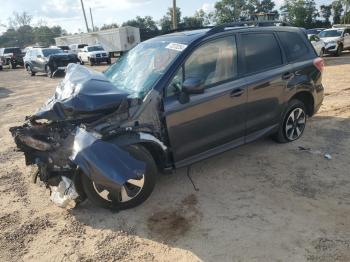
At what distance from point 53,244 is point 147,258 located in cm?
99

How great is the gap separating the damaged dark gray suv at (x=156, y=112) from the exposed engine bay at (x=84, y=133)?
11mm

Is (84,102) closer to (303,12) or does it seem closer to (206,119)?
(206,119)

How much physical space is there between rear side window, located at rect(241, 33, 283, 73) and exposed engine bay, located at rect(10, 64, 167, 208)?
1614 millimetres

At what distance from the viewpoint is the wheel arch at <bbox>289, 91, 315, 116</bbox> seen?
5.98 metres

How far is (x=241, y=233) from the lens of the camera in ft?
12.0

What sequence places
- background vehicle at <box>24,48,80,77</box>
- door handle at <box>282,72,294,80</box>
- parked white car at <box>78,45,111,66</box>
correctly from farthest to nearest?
1. parked white car at <box>78,45,111,66</box>
2. background vehicle at <box>24,48,80,77</box>
3. door handle at <box>282,72,294,80</box>

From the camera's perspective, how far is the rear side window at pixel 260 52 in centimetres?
504

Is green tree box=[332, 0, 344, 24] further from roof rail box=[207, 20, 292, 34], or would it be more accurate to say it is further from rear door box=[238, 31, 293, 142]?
rear door box=[238, 31, 293, 142]

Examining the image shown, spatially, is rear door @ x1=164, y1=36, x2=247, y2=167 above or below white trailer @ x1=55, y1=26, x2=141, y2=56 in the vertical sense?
above

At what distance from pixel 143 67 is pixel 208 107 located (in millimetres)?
974

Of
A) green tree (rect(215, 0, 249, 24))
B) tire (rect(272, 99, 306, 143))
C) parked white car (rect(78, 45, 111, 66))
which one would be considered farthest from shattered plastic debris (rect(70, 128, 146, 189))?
green tree (rect(215, 0, 249, 24))

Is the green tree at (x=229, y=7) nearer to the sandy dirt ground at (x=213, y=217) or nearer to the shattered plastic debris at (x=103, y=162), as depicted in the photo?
the sandy dirt ground at (x=213, y=217)

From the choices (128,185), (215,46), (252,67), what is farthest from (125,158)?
(252,67)

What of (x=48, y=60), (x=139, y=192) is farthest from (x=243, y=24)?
(x=48, y=60)
